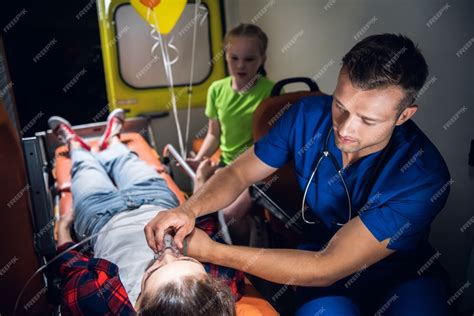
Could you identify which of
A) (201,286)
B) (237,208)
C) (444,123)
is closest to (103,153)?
(237,208)

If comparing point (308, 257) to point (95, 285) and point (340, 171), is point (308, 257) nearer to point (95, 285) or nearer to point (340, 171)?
point (340, 171)

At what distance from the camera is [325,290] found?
1520 mm

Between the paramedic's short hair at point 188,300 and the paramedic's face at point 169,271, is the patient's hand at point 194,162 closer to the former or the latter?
the paramedic's face at point 169,271

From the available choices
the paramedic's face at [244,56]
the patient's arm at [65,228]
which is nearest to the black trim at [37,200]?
the patient's arm at [65,228]

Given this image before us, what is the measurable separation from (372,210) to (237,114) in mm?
1464

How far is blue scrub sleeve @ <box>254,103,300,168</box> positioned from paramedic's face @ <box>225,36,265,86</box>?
0.86 meters

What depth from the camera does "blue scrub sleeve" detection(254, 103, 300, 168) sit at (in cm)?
175

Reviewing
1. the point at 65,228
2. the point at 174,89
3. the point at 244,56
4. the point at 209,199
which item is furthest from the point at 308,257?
the point at 174,89

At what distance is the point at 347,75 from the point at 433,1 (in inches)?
31.7

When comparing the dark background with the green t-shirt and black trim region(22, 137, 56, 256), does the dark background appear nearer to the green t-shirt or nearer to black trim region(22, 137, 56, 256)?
the green t-shirt

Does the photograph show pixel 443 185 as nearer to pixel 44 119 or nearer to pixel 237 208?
pixel 237 208

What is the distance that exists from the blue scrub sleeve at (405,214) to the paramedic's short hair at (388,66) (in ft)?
0.88

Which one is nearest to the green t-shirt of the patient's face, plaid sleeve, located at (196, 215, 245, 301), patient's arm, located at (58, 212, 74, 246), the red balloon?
the red balloon

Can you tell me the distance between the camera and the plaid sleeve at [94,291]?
1395 mm
